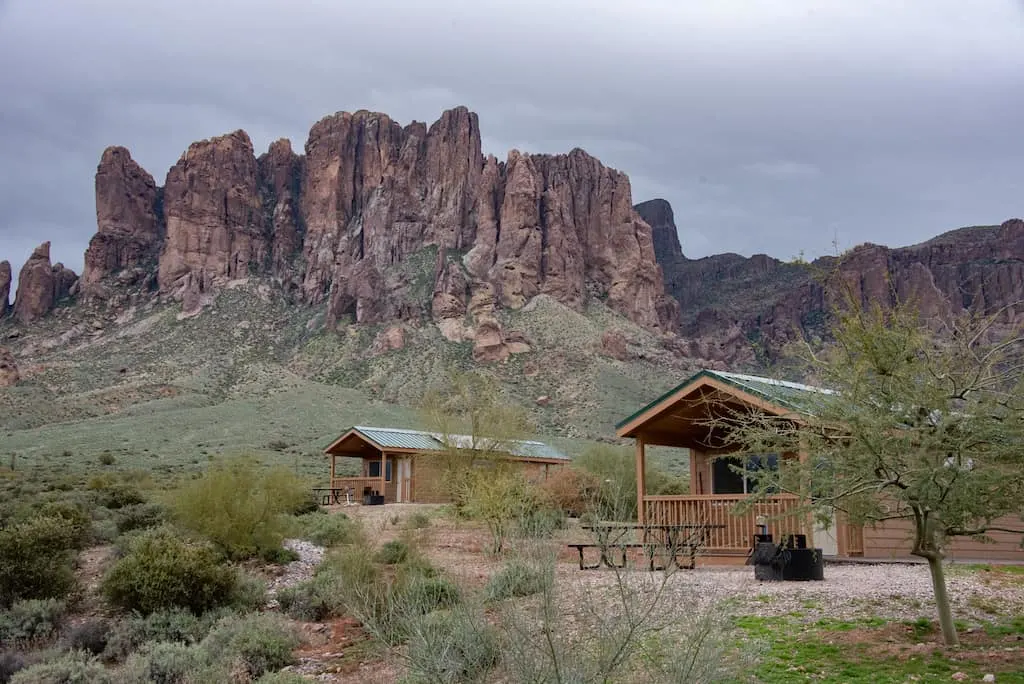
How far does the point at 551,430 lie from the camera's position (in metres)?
61.4

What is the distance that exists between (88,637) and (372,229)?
300 ft

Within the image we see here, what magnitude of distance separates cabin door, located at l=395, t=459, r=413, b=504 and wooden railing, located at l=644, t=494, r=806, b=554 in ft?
67.3

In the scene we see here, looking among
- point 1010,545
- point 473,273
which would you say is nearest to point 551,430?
point 473,273

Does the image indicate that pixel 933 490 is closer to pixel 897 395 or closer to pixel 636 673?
pixel 897 395

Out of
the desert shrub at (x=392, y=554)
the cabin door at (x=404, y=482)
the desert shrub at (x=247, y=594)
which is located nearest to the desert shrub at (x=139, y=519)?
the desert shrub at (x=247, y=594)

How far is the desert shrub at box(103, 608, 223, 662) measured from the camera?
36.6 ft

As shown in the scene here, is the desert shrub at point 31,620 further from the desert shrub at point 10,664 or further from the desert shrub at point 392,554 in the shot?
the desert shrub at point 392,554

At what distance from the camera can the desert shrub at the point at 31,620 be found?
11.7 metres

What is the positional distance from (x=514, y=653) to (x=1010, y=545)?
14.1 metres

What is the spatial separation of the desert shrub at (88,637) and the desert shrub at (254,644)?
1608 mm

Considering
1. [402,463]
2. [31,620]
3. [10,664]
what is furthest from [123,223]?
[10,664]

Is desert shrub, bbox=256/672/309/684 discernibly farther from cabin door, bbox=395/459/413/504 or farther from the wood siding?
cabin door, bbox=395/459/413/504

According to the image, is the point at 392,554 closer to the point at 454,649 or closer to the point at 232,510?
the point at 232,510

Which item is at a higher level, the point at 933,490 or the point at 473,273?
the point at 473,273
